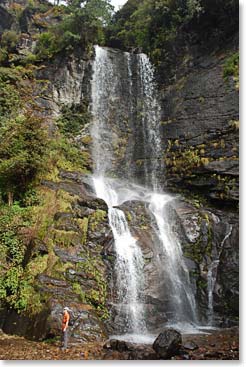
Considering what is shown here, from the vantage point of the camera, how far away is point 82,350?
731 cm

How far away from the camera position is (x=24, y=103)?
1850 centimetres

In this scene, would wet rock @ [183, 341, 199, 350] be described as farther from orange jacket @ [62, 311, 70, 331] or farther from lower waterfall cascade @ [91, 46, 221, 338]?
orange jacket @ [62, 311, 70, 331]

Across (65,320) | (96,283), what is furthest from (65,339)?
(96,283)

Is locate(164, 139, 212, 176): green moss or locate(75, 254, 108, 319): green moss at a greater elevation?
locate(164, 139, 212, 176): green moss

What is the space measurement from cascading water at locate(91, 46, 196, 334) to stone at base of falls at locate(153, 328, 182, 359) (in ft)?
8.22

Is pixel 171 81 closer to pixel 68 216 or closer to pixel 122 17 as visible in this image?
pixel 122 17

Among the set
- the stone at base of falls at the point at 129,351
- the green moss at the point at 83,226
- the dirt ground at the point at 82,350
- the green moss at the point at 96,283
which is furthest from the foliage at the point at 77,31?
the stone at base of falls at the point at 129,351

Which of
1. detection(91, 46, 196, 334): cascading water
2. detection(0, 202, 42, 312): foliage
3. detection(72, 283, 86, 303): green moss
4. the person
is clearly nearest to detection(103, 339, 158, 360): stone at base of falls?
the person

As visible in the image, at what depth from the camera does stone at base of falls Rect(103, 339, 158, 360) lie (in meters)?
6.80

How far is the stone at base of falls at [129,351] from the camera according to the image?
6.80 metres

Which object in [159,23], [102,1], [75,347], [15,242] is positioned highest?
[102,1]

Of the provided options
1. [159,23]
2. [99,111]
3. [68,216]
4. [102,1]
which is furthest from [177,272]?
[102,1]

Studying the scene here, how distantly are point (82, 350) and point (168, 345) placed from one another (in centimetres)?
179

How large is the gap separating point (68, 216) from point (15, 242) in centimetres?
181
